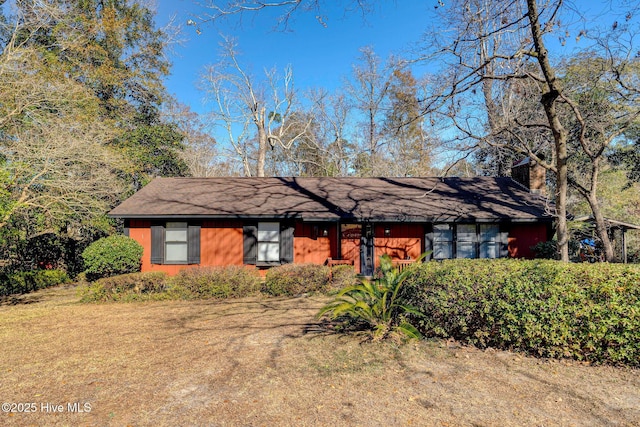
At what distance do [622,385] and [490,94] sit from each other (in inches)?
611

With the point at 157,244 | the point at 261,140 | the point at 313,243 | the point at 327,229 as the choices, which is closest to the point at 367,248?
the point at 327,229

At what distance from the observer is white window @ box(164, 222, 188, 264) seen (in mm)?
12492

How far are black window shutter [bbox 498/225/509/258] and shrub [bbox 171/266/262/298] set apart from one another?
8.54 meters

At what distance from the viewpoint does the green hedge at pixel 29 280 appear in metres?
11.1

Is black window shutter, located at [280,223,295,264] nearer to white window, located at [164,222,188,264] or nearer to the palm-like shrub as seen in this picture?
white window, located at [164,222,188,264]

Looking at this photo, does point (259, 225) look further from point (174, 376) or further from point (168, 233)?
point (174, 376)

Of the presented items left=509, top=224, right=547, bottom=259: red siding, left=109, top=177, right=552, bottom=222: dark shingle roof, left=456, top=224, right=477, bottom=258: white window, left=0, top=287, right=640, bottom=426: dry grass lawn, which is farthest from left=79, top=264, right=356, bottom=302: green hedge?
left=509, top=224, right=547, bottom=259: red siding

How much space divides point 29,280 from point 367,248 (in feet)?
38.8

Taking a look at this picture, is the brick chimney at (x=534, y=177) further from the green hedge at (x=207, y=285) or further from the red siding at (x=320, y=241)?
the green hedge at (x=207, y=285)

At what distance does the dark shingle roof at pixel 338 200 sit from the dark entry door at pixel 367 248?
0.74 m

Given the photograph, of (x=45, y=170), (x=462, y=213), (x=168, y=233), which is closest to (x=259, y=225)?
(x=168, y=233)

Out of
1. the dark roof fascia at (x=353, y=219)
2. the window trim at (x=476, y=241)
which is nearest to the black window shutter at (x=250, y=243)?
the dark roof fascia at (x=353, y=219)

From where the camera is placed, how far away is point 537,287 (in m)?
4.62

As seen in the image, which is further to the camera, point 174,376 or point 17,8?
point 17,8
